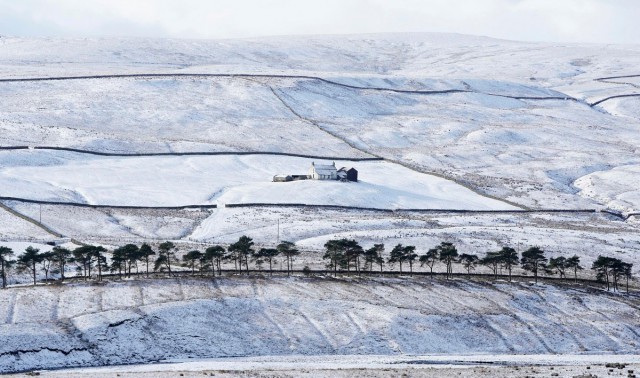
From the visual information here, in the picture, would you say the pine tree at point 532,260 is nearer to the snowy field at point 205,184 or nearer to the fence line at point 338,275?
the fence line at point 338,275

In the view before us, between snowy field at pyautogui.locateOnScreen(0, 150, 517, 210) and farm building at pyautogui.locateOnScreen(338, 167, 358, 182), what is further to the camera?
farm building at pyautogui.locateOnScreen(338, 167, 358, 182)

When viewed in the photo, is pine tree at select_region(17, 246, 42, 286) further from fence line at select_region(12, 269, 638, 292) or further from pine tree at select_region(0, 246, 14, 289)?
fence line at select_region(12, 269, 638, 292)

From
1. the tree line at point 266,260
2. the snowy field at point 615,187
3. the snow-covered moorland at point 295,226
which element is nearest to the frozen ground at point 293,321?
the snow-covered moorland at point 295,226

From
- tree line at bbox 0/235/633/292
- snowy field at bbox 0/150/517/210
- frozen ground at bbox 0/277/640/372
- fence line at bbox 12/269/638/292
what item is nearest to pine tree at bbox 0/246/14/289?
tree line at bbox 0/235/633/292

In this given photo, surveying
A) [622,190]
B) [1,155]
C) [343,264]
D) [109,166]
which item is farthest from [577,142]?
[343,264]

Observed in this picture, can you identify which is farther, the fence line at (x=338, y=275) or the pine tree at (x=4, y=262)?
the fence line at (x=338, y=275)

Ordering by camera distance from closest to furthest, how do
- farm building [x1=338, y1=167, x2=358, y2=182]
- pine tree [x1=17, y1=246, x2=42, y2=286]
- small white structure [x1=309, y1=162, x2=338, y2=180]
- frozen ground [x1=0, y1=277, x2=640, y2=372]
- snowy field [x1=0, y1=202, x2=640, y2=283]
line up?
frozen ground [x1=0, y1=277, x2=640, y2=372]
pine tree [x1=17, y1=246, x2=42, y2=286]
snowy field [x1=0, y1=202, x2=640, y2=283]
small white structure [x1=309, y1=162, x2=338, y2=180]
farm building [x1=338, y1=167, x2=358, y2=182]

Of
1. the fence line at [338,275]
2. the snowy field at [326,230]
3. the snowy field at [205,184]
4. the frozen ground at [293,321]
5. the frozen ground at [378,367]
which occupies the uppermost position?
the snowy field at [205,184]
